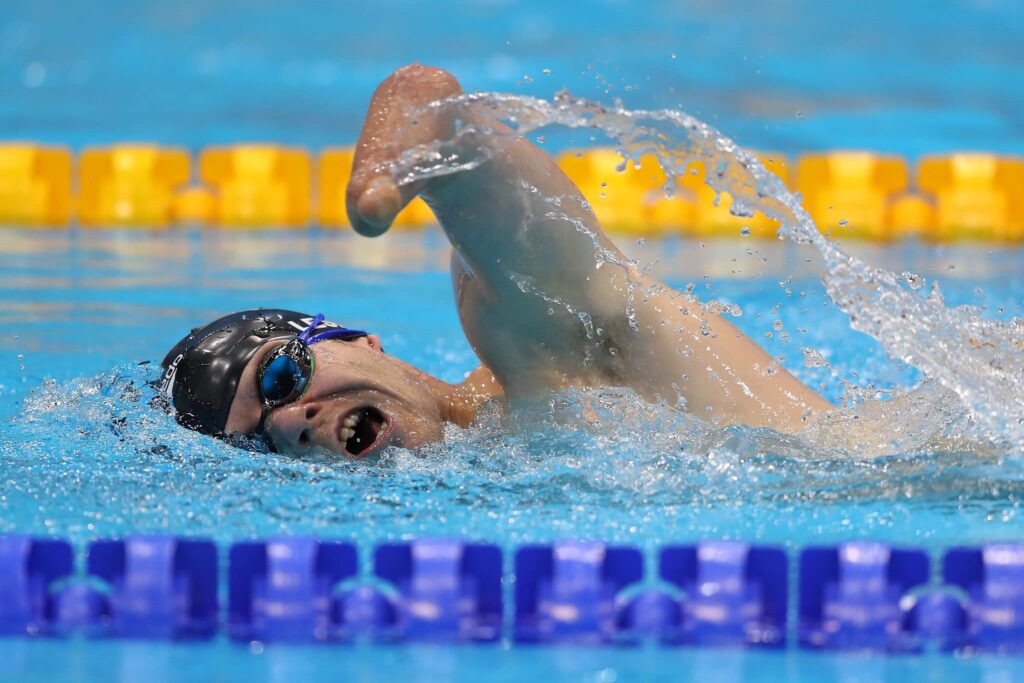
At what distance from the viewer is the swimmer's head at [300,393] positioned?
7.42ft

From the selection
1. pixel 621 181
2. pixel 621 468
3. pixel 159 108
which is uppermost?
pixel 159 108

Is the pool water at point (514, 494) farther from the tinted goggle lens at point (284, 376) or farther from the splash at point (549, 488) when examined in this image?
the tinted goggle lens at point (284, 376)

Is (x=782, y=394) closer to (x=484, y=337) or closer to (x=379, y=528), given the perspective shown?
(x=484, y=337)

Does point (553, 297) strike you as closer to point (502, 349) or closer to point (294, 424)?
point (502, 349)

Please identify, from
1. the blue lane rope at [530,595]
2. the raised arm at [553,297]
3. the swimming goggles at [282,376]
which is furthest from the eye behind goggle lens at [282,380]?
the blue lane rope at [530,595]

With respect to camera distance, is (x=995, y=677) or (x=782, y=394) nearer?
(x=995, y=677)

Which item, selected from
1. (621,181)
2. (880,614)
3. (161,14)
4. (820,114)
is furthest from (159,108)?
(880,614)

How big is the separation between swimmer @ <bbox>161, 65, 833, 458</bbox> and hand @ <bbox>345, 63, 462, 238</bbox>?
0.02 meters

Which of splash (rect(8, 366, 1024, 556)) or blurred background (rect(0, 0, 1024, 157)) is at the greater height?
blurred background (rect(0, 0, 1024, 157))

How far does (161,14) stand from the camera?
10.9 meters

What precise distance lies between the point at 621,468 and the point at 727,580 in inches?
17.1

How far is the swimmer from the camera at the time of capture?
2107 millimetres

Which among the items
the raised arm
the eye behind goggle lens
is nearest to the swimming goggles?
the eye behind goggle lens

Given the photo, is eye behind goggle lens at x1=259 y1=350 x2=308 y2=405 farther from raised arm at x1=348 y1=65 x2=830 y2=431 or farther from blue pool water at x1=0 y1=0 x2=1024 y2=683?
raised arm at x1=348 y1=65 x2=830 y2=431
